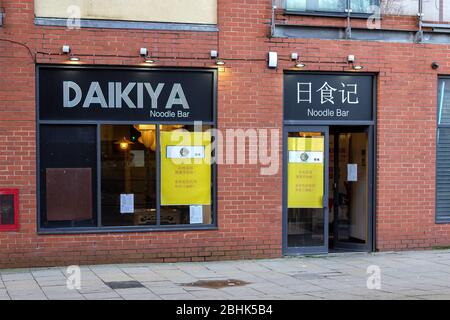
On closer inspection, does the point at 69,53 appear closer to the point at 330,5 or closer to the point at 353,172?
the point at 330,5

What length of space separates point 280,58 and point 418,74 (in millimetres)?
2920

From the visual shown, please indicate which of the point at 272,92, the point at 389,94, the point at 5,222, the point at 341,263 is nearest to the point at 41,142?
the point at 5,222

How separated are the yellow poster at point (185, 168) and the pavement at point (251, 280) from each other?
1.22 meters

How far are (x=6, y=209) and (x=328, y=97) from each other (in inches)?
249

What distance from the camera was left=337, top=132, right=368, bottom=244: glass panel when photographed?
40.1ft

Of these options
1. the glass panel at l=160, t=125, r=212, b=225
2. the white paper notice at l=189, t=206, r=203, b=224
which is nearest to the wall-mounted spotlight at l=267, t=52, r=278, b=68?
the glass panel at l=160, t=125, r=212, b=225

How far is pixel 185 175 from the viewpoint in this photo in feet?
36.6

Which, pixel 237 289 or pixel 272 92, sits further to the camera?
pixel 272 92

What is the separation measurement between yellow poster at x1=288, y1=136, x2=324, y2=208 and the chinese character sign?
20.6 inches

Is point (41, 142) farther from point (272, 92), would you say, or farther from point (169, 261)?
point (272, 92)

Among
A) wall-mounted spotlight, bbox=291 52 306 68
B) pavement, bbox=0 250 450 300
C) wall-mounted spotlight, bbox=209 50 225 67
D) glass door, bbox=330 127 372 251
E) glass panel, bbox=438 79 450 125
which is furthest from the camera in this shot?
glass panel, bbox=438 79 450 125

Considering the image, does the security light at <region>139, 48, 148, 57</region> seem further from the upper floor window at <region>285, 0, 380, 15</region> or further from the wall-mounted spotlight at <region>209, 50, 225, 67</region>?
the upper floor window at <region>285, 0, 380, 15</region>

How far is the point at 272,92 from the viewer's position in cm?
1134

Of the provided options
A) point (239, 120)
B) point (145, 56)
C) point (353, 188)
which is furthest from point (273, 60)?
point (353, 188)
